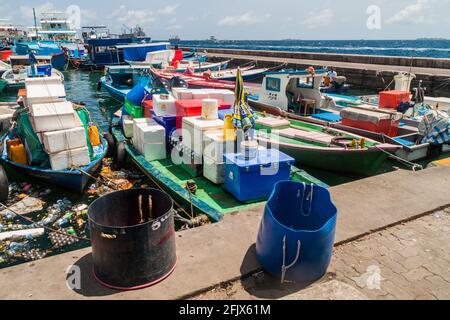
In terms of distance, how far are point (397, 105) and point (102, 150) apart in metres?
10.0

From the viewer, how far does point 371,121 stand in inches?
402

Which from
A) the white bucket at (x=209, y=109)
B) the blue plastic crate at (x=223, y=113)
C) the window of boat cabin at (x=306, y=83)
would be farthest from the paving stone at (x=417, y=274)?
the window of boat cabin at (x=306, y=83)

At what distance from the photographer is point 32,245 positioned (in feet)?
21.4

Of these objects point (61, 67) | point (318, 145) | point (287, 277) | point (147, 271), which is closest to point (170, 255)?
point (147, 271)

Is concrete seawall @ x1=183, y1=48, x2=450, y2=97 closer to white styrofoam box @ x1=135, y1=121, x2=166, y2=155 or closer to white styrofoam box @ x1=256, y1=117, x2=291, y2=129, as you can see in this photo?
white styrofoam box @ x1=256, y1=117, x2=291, y2=129

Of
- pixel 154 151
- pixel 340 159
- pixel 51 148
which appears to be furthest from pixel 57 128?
pixel 340 159

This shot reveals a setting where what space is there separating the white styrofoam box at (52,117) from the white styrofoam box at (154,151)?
1722 mm

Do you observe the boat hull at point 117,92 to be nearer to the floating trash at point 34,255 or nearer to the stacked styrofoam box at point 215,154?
the stacked styrofoam box at point 215,154

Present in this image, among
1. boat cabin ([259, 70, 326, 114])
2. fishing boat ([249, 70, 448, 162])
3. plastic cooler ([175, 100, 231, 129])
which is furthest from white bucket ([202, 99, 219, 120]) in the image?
boat cabin ([259, 70, 326, 114])

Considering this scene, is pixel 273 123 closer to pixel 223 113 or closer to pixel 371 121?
pixel 223 113

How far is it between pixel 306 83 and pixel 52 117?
9.02 metres

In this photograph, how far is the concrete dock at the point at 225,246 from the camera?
12.3 feet
